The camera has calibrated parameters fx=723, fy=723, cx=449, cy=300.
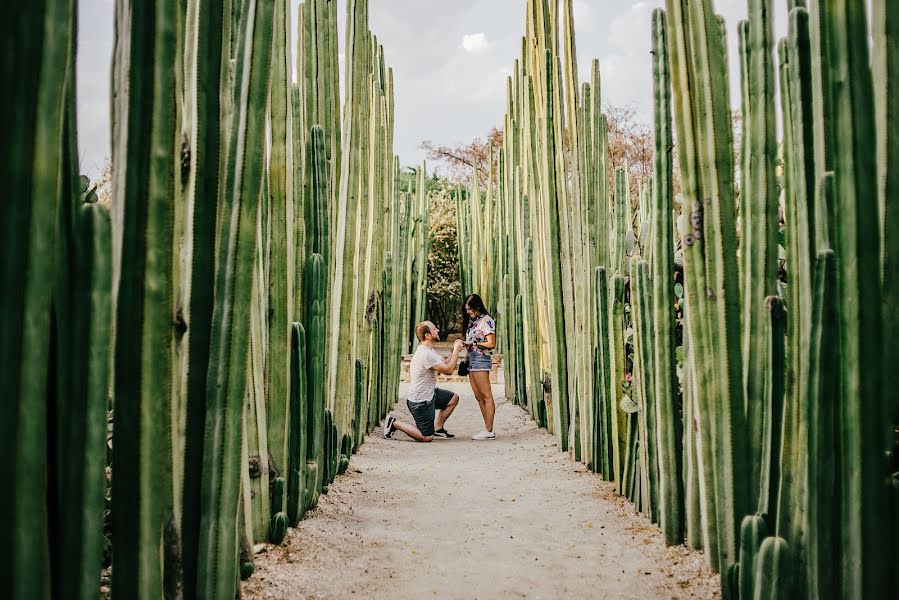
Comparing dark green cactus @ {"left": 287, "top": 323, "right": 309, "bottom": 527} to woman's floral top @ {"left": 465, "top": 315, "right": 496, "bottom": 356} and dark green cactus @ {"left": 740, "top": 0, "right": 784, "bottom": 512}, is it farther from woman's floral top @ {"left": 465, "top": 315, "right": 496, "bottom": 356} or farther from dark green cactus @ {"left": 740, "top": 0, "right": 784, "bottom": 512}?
woman's floral top @ {"left": 465, "top": 315, "right": 496, "bottom": 356}

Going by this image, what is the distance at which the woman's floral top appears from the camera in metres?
4.66

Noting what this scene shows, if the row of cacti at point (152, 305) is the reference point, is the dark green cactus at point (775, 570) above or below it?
below

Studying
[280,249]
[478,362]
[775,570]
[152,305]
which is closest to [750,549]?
[775,570]

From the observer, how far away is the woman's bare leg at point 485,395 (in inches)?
174

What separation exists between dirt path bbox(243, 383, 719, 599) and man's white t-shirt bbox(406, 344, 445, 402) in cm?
91

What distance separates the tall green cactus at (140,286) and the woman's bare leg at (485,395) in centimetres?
344

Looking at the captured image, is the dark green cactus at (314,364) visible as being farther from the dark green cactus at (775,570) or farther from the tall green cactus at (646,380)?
the dark green cactus at (775,570)

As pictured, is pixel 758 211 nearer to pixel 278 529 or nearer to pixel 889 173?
pixel 889 173

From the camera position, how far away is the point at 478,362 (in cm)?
464

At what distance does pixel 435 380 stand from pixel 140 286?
133 inches

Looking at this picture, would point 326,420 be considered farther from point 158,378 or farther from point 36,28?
point 36,28

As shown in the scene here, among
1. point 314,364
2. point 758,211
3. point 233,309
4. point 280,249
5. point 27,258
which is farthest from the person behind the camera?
point 314,364

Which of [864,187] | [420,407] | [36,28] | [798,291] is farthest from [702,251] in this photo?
[420,407]

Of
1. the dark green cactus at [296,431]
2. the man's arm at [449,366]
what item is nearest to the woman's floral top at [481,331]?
the man's arm at [449,366]
